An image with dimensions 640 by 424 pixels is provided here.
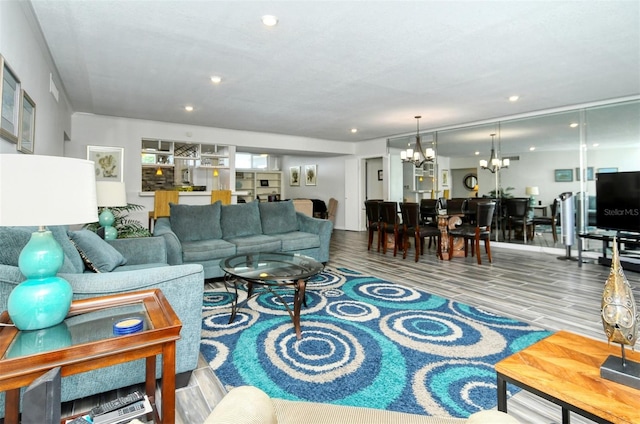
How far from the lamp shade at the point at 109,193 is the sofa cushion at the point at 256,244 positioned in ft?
4.51

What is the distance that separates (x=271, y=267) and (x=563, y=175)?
567 cm

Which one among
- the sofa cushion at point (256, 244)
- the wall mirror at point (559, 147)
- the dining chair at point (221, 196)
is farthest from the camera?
the dining chair at point (221, 196)

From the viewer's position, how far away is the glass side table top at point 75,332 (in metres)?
1.10

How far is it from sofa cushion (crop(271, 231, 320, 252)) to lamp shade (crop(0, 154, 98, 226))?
3.23 meters

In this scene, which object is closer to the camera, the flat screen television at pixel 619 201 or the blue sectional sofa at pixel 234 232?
the blue sectional sofa at pixel 234 232

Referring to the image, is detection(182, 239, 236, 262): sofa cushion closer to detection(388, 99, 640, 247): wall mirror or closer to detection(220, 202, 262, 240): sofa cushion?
detection(220, 202, 262, 240): sofa cushion

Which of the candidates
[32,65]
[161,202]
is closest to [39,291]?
[32,65]

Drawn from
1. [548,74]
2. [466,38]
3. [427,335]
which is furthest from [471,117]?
[427,335]

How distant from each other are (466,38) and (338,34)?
Result: 3.97ft

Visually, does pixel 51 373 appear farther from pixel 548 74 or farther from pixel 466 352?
pixel 548 74

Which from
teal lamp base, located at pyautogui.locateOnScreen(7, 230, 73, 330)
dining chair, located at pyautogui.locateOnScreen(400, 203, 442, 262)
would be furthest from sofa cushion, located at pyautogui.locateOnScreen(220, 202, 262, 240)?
teal lamp base, located at pyautogui.locateOnScreen(7, 230, 73, 330)

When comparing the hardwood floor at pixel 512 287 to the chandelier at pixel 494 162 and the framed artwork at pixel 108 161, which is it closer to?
the chandelier at pixel 494 162

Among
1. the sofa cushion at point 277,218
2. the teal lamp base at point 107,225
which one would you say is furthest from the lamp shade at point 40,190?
the sofa cushion at point 277,218

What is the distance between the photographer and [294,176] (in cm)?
1162
